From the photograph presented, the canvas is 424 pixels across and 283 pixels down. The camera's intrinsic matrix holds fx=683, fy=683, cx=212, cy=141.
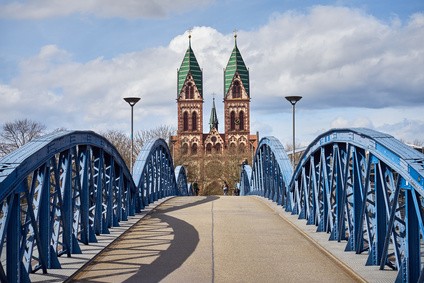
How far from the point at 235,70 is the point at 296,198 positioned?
312ft

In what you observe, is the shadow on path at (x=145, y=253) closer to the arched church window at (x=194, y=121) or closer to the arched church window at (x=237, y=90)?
the arched church window at (x=194, y=121)

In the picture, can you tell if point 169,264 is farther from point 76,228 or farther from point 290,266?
point 76,228

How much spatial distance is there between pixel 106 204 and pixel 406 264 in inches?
365

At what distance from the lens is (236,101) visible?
4429 inches

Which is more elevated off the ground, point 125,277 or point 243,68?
point 243,68

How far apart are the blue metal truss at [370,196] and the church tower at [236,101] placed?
89746mm

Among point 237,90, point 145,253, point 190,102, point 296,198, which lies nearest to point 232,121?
point 237,90

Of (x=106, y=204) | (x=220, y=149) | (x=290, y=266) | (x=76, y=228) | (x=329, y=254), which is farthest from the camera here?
(x=220, y=149)

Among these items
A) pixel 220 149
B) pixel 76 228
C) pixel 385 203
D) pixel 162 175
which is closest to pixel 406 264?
pixel 385 203

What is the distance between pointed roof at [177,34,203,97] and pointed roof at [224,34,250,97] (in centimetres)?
446

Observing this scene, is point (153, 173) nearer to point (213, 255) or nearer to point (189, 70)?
point (213, 255)

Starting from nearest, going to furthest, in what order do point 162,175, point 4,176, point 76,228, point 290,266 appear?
1. point 4,176
2. point 290,266
3. point 76,228
4. point 162,175

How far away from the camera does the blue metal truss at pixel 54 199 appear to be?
8.78 metres

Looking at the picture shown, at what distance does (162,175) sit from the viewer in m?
30.4
